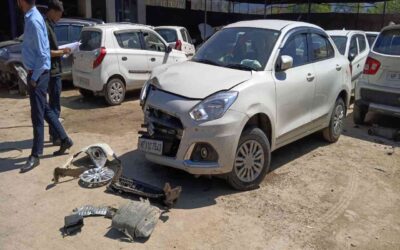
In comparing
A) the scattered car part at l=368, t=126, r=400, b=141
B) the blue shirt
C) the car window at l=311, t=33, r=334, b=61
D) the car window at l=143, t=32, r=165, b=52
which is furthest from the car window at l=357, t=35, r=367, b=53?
the blue shirt

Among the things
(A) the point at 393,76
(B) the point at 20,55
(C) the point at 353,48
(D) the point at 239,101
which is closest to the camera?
(D) the point at 239,101

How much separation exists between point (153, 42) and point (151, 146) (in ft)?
19.7

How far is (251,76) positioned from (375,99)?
3.51m

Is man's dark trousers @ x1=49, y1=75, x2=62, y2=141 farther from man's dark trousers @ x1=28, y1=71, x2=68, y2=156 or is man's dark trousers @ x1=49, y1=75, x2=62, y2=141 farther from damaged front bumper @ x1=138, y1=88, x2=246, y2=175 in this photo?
damaged front bumper @ x1=138, y1=88, x2=246, y2=175

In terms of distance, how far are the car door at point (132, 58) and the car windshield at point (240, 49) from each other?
3.96 meters

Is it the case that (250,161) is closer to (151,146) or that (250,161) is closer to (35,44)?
(151,146)

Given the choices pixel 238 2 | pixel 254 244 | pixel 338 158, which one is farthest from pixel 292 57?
pixel 238 2

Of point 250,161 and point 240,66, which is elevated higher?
point 240,66

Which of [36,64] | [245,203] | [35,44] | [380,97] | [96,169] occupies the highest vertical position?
[35,44]

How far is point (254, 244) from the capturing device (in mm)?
3988

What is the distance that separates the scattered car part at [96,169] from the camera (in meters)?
5.15

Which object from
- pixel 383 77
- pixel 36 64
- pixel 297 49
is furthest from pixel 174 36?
pixel 36 64

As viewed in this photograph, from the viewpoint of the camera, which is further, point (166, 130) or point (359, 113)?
point (359, 113)

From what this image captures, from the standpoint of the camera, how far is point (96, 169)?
5449mm
